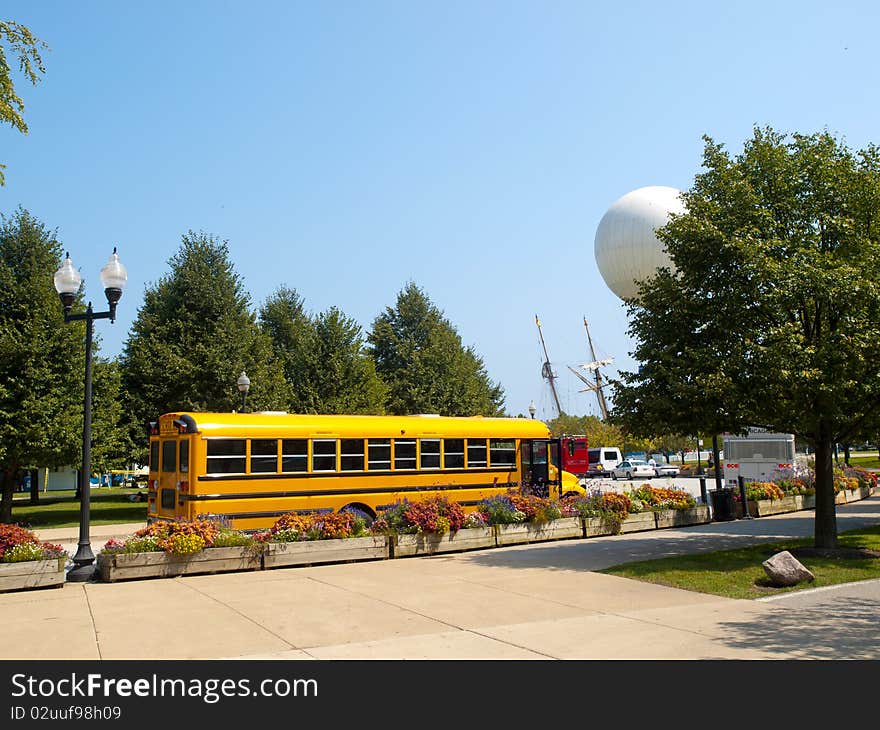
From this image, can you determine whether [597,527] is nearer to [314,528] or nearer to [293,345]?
[314,528]

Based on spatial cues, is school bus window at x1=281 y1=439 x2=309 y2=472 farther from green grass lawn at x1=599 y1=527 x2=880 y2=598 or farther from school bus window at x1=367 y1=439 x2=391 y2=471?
green grass lawn at x1=599 y1=527 x2=880 y2=598

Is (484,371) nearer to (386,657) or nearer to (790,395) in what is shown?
(790,395)

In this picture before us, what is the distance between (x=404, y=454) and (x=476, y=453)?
2310 mm

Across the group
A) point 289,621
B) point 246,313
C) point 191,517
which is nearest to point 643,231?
point 246,313

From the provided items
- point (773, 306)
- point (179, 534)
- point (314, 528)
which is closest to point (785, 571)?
point (773, 306)

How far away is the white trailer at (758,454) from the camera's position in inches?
1240

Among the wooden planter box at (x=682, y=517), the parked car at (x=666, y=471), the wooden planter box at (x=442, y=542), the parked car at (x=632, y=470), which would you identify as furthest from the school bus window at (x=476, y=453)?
the parked car at (x=666, y=471)

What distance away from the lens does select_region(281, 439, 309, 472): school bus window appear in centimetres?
1723

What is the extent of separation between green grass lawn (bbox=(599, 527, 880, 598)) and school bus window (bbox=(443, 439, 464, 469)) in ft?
22.9

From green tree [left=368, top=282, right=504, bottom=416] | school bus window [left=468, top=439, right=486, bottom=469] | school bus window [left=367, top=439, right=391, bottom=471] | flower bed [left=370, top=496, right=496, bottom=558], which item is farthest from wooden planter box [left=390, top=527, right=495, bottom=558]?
green tree [left=368, top=282, right=504, bottom=416]

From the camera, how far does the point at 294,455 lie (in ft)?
57.1

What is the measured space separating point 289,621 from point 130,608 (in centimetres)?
240

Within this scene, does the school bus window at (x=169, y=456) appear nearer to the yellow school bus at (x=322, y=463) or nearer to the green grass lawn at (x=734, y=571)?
the yellow school bus at (x=322, y=463)

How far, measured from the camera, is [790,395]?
13555 mm
